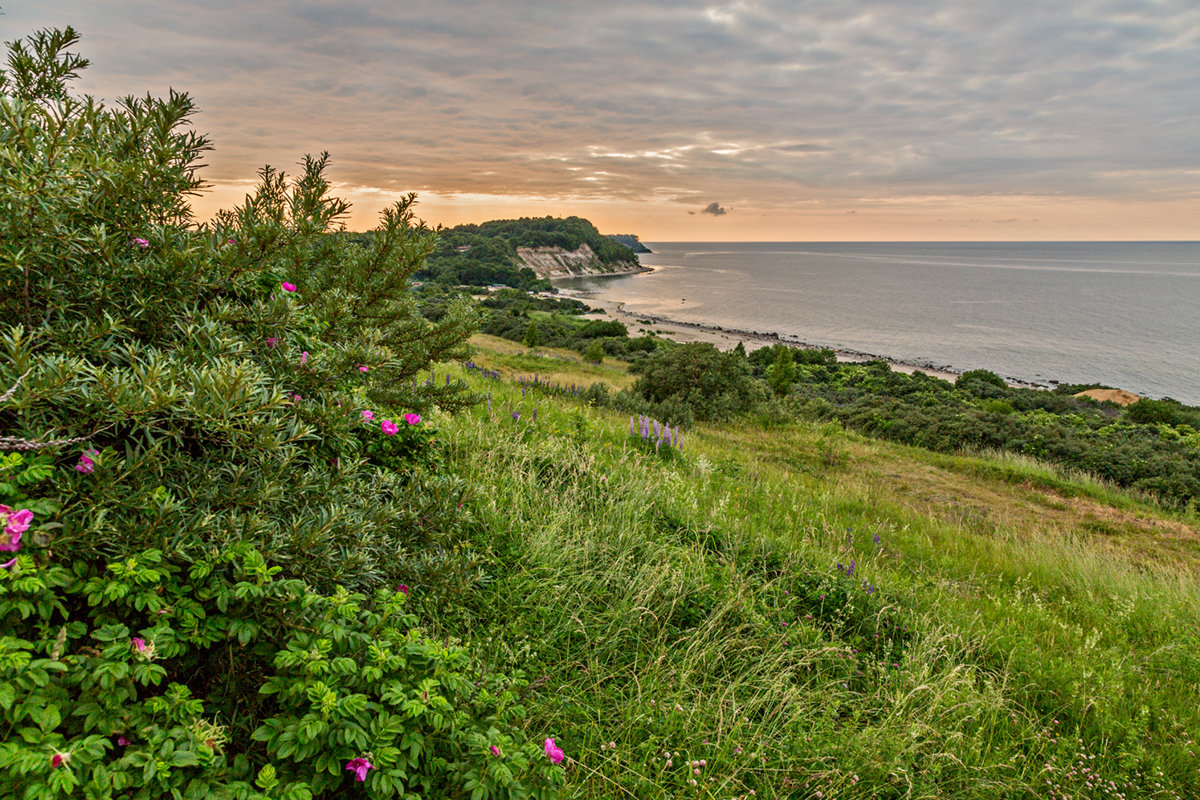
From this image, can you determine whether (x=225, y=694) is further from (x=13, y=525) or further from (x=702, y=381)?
(x=702, y=381)

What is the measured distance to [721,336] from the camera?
6806 cm

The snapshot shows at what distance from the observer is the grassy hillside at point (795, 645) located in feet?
9.09

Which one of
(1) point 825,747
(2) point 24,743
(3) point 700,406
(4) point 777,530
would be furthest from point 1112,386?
(2) point 24,743

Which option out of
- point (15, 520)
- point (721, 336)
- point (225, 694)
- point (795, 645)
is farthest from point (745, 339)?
point (15, 520)

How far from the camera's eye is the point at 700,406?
18.4 m

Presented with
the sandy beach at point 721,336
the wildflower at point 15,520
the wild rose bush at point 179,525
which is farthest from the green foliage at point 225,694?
the sandy beach at point 721,336

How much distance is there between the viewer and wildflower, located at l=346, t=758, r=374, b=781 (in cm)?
165

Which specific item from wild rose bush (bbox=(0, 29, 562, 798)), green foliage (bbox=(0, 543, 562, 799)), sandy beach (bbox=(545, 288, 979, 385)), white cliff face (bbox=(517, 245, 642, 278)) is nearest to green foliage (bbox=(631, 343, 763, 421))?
wild rose bush (bbox=(0, 29, 562, 798))

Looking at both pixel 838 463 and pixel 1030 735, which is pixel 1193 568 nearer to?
pixel 838 463

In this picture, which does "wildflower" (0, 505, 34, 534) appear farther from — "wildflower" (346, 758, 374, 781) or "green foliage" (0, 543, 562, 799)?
"wildflower" (346, 758, 374, 781)

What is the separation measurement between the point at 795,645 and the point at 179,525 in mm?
3438

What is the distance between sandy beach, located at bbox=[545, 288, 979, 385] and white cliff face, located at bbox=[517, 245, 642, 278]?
85.5m

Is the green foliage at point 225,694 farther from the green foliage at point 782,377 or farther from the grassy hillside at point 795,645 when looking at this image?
the green foliage at point 782,377

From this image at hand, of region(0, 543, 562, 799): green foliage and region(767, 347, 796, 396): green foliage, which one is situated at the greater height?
region(0, 543, 562, 799): green foliage
